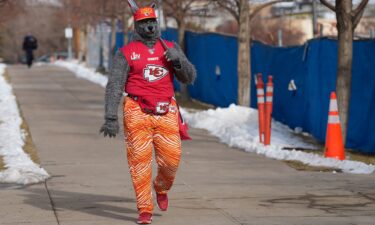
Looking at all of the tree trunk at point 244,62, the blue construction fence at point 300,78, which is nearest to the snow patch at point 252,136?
the blue construction fence at point 300,78

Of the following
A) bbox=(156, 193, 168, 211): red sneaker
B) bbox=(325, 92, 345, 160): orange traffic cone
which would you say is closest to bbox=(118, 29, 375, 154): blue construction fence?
bbox=(325, 92, 345, 160): orange traffic cone

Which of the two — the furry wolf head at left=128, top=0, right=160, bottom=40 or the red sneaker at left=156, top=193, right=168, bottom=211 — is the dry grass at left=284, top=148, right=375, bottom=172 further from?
the furry wolf head at left=128, top=0, right=160, bottom=40

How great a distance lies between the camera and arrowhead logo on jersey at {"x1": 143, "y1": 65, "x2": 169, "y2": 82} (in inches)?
306

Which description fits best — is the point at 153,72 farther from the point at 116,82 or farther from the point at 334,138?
the point at 334,138

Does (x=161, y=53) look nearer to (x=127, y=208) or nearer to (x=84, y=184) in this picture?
(x=127, y=208)

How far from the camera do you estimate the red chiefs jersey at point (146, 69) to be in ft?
25.4

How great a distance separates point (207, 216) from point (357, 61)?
697cm

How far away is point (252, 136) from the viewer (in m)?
15.4

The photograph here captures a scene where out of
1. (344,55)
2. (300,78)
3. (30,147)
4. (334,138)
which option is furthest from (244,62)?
(334,138)

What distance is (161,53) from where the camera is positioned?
778cm

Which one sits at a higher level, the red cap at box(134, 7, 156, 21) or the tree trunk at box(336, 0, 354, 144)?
the red cap at box(134, 7, 156, 21)

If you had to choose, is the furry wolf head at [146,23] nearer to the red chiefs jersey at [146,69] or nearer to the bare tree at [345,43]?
the red chiefs jersey at [146,69]

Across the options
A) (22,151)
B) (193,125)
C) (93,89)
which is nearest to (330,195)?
(22,151)

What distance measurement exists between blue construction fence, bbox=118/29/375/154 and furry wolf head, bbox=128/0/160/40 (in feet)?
22.7
